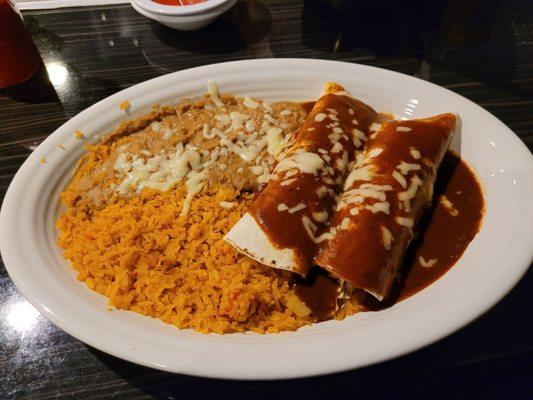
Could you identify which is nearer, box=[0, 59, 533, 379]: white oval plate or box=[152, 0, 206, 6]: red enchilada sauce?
box=[0, 59, 533, 379]: white oval plate

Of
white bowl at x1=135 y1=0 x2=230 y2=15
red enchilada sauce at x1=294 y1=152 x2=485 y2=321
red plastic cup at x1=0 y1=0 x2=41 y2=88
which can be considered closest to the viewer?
red enchilada sauce at x1=294 y1=152 x2=485 y2=321

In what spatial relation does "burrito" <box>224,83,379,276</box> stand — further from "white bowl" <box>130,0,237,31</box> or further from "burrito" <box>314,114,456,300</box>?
"white bowl" <box>130,0,237,31</box>

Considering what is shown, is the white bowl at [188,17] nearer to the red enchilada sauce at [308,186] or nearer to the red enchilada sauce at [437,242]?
the red enchilada sauce at [308,186]

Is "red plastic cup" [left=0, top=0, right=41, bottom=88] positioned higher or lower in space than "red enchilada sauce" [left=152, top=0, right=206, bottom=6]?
lower

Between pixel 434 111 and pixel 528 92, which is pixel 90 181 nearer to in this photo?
pixel 434 111

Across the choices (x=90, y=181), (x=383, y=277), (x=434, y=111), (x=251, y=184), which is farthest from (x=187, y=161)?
(x=434, y=111)

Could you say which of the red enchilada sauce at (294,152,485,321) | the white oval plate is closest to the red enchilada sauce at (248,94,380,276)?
the red enchilada sauce at (294,152,485,321)

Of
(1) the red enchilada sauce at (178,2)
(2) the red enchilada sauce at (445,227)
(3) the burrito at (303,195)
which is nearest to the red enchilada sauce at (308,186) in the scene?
(3) the burrito at (303,195)
